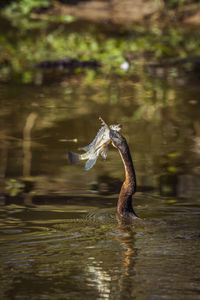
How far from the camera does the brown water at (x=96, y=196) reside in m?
4.14

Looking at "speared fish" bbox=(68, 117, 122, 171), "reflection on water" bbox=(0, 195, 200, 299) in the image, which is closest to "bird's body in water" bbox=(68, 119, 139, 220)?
"speared fish" bbox=(68, 117, 122, 171)

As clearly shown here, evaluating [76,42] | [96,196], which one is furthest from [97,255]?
[76,42]

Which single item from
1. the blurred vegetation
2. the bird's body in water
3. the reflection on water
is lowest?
the reflection on water

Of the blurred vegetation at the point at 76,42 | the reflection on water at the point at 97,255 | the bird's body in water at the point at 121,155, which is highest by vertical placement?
the blurred vegetation at the point at 76,42

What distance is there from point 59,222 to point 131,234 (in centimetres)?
62

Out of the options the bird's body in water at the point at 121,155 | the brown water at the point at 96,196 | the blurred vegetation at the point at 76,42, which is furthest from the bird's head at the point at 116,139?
the blurred vegetation at the point at 76,42

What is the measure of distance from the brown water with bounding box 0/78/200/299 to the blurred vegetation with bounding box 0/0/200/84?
48.6 inches

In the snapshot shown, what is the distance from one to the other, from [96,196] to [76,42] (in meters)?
7.69

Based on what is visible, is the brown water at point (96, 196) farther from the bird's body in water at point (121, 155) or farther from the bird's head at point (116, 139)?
the bird's head at point (116, 139)

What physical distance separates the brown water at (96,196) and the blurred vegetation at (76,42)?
4.05ft

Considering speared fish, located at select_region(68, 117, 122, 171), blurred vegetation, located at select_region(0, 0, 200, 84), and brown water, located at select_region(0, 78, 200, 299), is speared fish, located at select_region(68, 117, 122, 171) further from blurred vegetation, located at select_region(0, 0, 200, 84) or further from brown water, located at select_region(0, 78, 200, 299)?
blurred vegetation, located at select_region(0, 0, 200, 84)

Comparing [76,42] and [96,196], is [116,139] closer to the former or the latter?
[96,196]

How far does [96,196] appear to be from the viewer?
20.0ft

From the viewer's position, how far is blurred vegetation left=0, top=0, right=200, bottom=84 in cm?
1198
